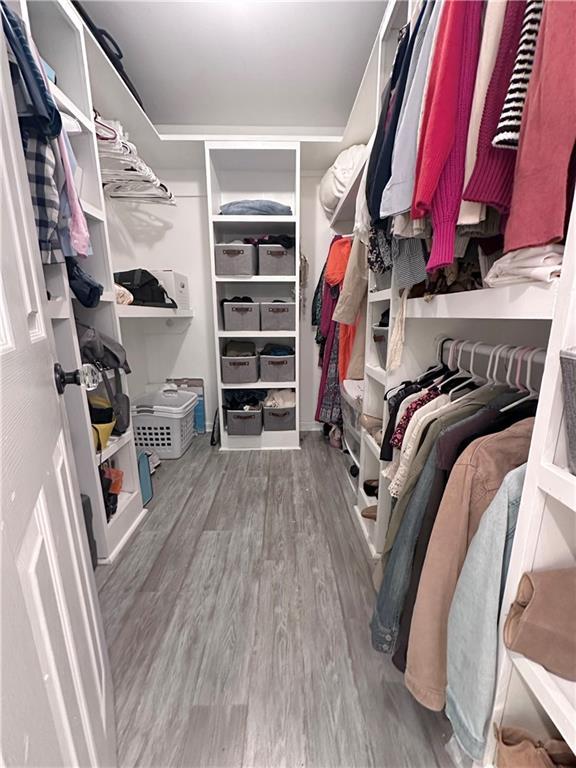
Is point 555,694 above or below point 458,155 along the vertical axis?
below

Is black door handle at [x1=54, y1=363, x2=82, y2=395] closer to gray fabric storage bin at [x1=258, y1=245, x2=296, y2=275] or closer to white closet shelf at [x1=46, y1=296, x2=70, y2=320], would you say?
white closet shelf at [x1=46, y1=296, x2=70, y2=320]

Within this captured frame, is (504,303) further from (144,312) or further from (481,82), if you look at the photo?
(144,312)

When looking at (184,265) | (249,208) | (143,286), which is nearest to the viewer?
(143,286)

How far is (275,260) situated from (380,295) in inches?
43.6

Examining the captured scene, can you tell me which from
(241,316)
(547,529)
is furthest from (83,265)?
(547,529)

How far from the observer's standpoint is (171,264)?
254 centimetres

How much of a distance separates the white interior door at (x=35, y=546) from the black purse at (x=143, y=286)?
146cm

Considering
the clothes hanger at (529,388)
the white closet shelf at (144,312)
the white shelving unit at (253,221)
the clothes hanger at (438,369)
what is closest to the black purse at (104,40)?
the white shelving unit at (253,221)

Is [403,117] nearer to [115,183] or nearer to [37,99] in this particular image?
[37,99]

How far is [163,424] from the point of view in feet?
7.47

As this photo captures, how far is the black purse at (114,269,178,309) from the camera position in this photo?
1.97 m

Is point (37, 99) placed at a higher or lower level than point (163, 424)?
higher

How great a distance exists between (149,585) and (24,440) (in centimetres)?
114

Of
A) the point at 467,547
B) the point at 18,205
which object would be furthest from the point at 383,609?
the point at 18,205
